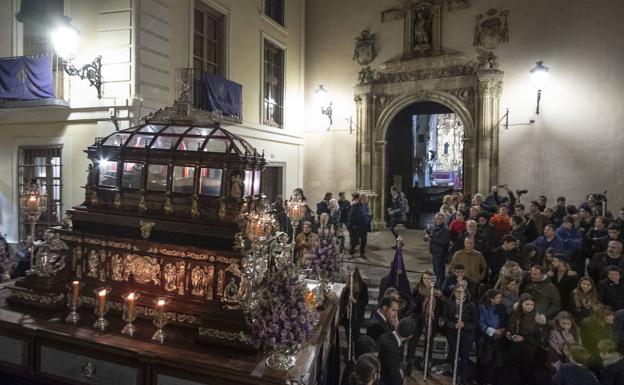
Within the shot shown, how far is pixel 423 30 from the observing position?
1519 cm

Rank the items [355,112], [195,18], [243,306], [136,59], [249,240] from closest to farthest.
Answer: [243,306], [249,240], [136,59], [195,18], [355,112]

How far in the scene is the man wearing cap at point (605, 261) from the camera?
723cm

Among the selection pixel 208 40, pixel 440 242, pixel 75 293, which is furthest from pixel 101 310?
pixel 208 40

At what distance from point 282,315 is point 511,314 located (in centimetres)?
385

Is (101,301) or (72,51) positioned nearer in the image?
(101,301)

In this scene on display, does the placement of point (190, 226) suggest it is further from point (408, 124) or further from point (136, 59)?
point (408, 124)

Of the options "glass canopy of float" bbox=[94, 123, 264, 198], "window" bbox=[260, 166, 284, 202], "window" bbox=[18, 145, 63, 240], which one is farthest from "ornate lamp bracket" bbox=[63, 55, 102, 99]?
"window" bbox=[260, 166, 284, 202]

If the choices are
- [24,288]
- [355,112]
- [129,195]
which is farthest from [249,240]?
[355,112]

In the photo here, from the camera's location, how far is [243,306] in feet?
17.5

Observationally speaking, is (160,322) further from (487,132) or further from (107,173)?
Answer: (487,132)

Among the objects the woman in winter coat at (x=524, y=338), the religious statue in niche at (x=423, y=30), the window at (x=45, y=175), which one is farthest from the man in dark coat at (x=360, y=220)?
the window at (x=45, y=175)

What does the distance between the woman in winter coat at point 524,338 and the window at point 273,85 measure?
10947 millimetres

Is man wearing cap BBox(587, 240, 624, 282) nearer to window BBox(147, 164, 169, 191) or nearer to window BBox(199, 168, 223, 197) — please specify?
window BBox(199, 168, 223, 197)

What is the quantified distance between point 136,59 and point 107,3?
4.88ft
